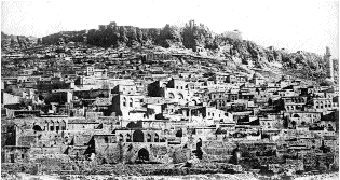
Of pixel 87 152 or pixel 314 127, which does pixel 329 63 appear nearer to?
pixel 314 127

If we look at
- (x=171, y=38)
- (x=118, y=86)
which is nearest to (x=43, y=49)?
(x=171, y=38)

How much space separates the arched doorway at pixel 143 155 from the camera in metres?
26.7

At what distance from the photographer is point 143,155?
87.8 feet

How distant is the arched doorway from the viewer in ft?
87.5

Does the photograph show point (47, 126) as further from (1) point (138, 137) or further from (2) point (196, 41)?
(2) point (196, 41)

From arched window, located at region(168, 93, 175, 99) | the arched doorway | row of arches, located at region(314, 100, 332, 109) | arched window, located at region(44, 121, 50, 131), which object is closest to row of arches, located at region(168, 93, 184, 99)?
arched window, located at region(168, 93, 175, 99)

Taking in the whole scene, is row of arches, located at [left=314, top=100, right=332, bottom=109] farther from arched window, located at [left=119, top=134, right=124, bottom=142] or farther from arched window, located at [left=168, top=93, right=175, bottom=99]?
arched window, located at [left=119, top=134, right=124, bottom=142]

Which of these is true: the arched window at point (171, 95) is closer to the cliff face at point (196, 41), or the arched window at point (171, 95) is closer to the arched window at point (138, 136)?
the arched window at point (138, 136)

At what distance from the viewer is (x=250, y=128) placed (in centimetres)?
3009

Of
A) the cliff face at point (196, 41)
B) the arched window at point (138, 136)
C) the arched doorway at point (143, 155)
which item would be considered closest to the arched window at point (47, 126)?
the arched window at point (138, 136)

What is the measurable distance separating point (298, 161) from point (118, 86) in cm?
884

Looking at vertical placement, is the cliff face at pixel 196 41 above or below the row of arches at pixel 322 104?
above

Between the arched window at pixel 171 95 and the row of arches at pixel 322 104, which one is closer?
the arched window at pixel 171 95

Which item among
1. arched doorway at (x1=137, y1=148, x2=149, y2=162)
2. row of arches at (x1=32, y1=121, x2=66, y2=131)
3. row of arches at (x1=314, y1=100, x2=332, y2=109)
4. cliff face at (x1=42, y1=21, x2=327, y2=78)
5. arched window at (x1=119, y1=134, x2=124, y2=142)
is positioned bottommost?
arched doorway at (x1=137, y1=148, x2=149, y2=162)
